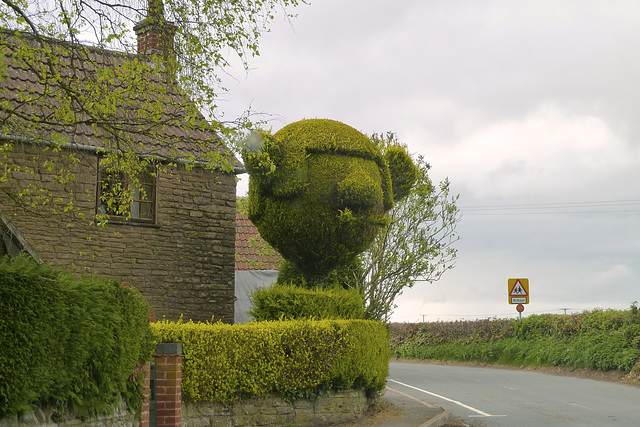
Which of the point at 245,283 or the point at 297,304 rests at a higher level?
the point at 245,283

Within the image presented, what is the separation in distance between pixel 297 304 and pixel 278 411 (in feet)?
7.69

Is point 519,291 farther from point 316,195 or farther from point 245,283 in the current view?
point 316,195

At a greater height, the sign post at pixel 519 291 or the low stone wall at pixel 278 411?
the sign post at pixel 519 291

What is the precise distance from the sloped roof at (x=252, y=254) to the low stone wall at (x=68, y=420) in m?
14.7

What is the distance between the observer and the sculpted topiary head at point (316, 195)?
530 inches

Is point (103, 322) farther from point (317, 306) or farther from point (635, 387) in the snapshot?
point (635, 387)

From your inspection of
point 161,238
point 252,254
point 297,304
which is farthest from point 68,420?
point 252,254

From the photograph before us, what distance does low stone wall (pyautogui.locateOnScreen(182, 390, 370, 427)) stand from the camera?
10242 mm

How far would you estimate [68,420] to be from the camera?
669cm

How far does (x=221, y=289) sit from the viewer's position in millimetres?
16922

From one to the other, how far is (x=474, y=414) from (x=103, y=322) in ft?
26.9

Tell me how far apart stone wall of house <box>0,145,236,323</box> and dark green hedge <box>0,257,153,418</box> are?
279 inches

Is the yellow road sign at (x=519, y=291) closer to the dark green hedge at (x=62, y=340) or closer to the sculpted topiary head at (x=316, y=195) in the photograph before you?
the sculpted topiary head at (x=316, y=195)

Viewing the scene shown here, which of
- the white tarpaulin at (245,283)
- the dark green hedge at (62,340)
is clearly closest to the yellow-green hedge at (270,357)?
the dark green hedge at (62,340)
